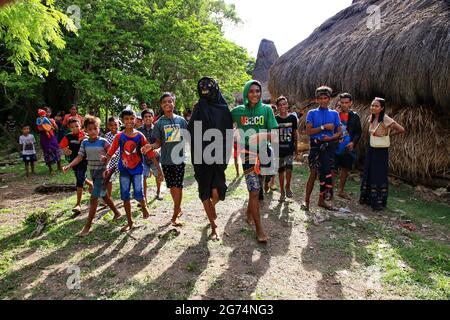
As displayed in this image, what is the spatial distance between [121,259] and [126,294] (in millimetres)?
802

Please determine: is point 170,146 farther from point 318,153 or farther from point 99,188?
point 318,153

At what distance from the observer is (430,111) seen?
255 inches

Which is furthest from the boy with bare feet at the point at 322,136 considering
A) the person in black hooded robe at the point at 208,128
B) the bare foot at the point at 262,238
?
the person in black hooded robe at the point at 208,128

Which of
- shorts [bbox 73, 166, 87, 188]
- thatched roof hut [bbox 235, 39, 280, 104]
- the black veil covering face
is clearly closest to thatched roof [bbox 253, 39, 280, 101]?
thatched roof hut [bbox 235, 39, 280, 104]

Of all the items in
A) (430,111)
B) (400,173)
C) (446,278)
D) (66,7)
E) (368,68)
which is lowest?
(446,278)

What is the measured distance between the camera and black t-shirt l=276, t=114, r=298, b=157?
568cm

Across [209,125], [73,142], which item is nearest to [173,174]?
[209,125]

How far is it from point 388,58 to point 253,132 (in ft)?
15.8

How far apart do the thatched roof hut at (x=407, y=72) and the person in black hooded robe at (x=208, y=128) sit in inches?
180

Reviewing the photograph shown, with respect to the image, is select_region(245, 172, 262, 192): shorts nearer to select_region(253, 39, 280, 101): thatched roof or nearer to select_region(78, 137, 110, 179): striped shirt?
select_region(78, 137, 110, 179): striped shirt

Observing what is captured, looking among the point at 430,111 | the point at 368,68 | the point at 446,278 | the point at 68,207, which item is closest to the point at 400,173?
the point at 430,111

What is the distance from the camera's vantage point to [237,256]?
12.1ft

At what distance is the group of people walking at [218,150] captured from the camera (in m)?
3.92
